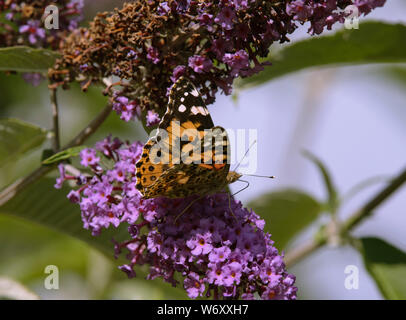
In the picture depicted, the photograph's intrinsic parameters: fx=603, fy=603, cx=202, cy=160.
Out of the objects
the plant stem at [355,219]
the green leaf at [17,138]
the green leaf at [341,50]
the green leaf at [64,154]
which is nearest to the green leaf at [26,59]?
the green leaf at [17,138]

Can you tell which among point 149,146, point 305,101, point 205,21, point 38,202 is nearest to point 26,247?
point 38,202

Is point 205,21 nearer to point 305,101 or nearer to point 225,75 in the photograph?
point 225,75

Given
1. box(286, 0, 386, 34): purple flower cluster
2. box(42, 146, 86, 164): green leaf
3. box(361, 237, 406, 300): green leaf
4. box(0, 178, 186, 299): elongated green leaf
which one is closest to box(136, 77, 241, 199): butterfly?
box(42, 146, 86, 164): green leaf

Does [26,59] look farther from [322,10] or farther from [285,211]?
[285,211]

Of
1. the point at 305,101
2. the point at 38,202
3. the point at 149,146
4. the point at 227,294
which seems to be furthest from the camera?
the point at 305,101

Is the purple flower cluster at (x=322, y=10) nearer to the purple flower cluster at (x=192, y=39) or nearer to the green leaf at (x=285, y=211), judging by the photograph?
the purple flower cluster at (x=192, y=39)

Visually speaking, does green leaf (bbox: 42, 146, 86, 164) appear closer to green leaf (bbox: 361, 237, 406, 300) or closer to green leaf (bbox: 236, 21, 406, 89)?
green leaf (bbox: 236, 21, 406, 89)

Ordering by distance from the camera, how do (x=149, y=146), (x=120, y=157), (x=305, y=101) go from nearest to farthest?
(x=149, y=146) → (x=120, y=157) → (x=305, y=101)
